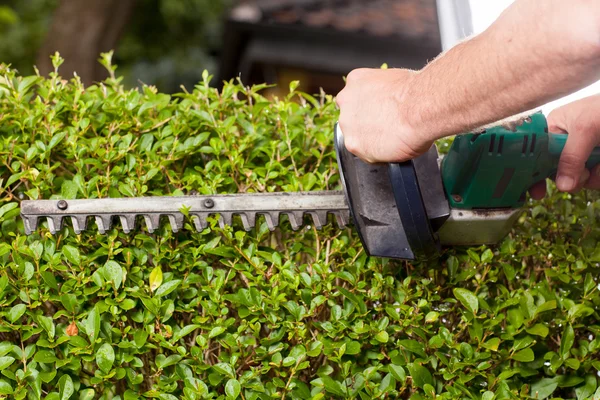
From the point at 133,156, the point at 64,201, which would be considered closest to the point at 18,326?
the point at 64,201

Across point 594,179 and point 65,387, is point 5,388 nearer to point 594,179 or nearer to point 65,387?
point 65,387

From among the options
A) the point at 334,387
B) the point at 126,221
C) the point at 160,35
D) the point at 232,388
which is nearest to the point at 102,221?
the point at 126,221

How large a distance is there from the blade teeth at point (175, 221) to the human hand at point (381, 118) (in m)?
0.46

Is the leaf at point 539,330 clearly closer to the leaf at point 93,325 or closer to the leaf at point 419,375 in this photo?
the leaf at point 419,375

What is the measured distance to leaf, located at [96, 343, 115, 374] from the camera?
167 cm

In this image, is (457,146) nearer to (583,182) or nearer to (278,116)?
(583,182)

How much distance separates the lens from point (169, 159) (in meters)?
1.89

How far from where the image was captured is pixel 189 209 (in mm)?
1744

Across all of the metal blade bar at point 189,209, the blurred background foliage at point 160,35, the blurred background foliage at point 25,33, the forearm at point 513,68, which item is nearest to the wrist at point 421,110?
the forearm at point 513,68

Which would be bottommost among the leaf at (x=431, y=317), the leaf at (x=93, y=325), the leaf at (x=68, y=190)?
the leaf at (x=431, y=317)

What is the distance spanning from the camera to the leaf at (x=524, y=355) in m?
1.76

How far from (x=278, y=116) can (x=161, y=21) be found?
14.9 meters

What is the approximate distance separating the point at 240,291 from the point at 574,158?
2.92 ft

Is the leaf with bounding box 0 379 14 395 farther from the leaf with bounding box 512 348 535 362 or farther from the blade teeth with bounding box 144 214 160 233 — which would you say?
the leaf with bounding box 512 348 535 362
